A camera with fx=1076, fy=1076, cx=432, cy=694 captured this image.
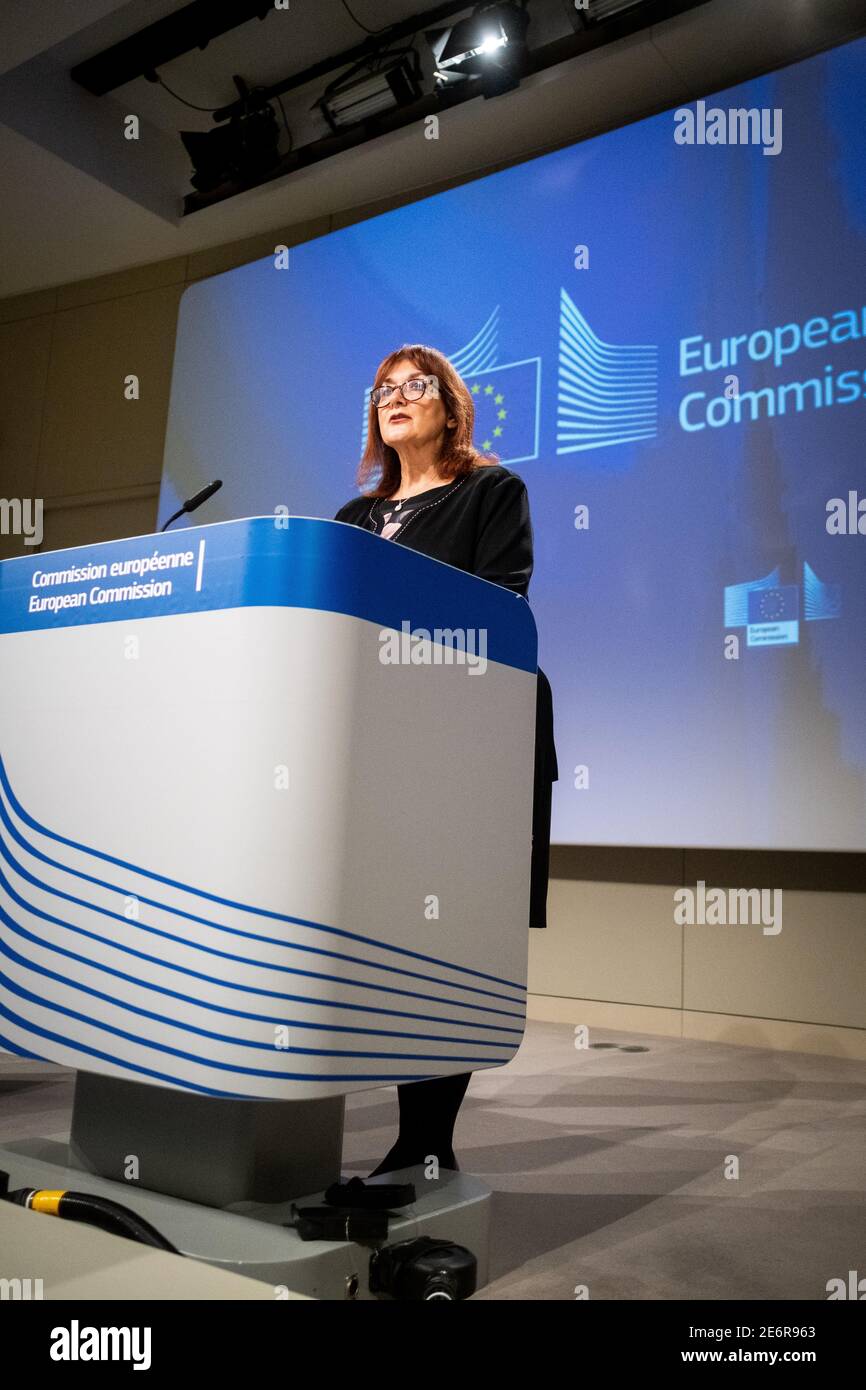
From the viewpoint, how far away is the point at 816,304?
3.21 meters

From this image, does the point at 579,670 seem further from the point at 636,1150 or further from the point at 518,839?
the point at 518,839

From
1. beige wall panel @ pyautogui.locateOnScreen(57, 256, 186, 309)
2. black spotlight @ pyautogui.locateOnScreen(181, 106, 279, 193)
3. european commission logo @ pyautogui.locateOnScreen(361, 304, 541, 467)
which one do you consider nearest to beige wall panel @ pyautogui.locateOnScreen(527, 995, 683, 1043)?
european commission logo @ pyautogui.locateOnScreen(361, 304, 541, 467)

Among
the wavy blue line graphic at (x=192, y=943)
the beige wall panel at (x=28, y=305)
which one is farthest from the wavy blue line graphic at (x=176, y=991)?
the beige wall panel at (x=28, y=305)

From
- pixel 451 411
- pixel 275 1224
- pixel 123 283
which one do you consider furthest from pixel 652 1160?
pixel 123 283

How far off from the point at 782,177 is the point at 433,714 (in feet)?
9.53

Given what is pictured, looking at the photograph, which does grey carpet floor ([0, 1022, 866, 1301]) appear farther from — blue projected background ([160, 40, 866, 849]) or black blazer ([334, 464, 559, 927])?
blue projected background ([160, 40, 866, 849])

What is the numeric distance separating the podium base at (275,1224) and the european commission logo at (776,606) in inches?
84.8

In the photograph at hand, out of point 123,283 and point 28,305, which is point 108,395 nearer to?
point 123,283

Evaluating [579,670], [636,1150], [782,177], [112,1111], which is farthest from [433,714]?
[782,177]

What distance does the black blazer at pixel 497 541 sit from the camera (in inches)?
64.3

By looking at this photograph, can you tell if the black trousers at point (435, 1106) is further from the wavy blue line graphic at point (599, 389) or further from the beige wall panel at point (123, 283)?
the beige wall panel at point (123, 283)

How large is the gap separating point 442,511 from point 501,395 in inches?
88.5
